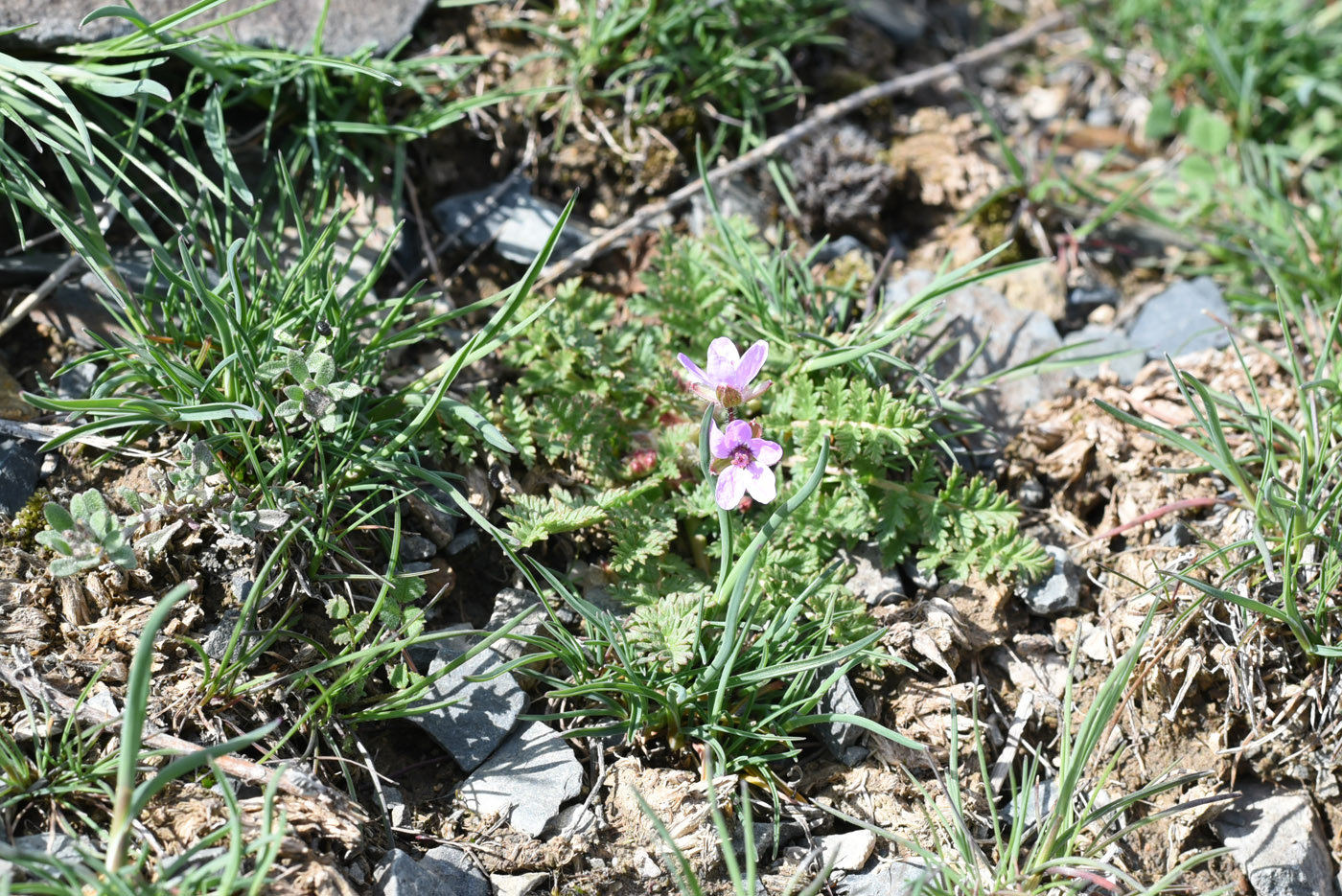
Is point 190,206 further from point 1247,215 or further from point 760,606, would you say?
point 1247,215

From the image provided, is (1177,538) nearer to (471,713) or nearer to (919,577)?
(919,577)

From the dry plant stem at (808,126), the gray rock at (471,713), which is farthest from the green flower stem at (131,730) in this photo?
the dry plant stem at (808,126)

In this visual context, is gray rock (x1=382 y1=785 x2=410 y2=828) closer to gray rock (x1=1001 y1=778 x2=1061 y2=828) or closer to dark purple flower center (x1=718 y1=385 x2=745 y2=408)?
dark purple flower center (x1=718 y1=385 x2=745 y2=408)

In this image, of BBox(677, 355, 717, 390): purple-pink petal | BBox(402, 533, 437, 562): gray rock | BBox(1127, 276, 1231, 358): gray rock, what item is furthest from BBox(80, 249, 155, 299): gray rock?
BBox(1127, 276, 1231, 358): gray rock

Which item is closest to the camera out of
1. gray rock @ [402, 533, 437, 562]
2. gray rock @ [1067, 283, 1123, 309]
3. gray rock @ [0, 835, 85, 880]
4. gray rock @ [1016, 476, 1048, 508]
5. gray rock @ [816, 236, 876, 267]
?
gray rock @ [0, 835, 85, 880]

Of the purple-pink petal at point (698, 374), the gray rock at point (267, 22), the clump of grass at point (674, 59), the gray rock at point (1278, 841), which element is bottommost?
the gray rock at point (1278, 841)

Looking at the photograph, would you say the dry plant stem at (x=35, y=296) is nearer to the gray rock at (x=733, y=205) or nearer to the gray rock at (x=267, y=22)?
the gray rock at (x=267, y=22)

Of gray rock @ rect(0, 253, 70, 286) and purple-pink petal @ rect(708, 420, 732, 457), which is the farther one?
gray rock @ rect(0, 253, 70, 286)
